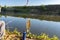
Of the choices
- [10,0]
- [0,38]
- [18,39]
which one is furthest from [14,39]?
[10,0]

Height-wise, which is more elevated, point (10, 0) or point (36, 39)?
point (10, 0)

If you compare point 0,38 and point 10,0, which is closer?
point 0,38

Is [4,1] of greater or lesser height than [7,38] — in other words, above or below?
above

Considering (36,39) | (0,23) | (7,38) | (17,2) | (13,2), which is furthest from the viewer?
Result: (13,2)

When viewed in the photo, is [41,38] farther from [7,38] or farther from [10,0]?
[10,0]

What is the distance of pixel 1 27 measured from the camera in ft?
10.4

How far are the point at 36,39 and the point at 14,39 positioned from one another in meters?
0.44

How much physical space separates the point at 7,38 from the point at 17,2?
0.92 meters

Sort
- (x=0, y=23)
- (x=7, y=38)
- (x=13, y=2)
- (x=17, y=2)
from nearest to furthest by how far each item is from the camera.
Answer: (x=0, y=23)
(x=7, y=38)
(x=17, y=2)
(x=13, y=2)

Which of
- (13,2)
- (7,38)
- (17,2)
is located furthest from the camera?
(13,2)

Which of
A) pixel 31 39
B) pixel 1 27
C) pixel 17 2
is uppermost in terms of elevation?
pixel 17 2

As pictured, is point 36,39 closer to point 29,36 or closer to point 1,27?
point 29,36

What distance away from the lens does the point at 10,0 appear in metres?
4.70

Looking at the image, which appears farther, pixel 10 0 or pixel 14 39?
pixel 10 0
